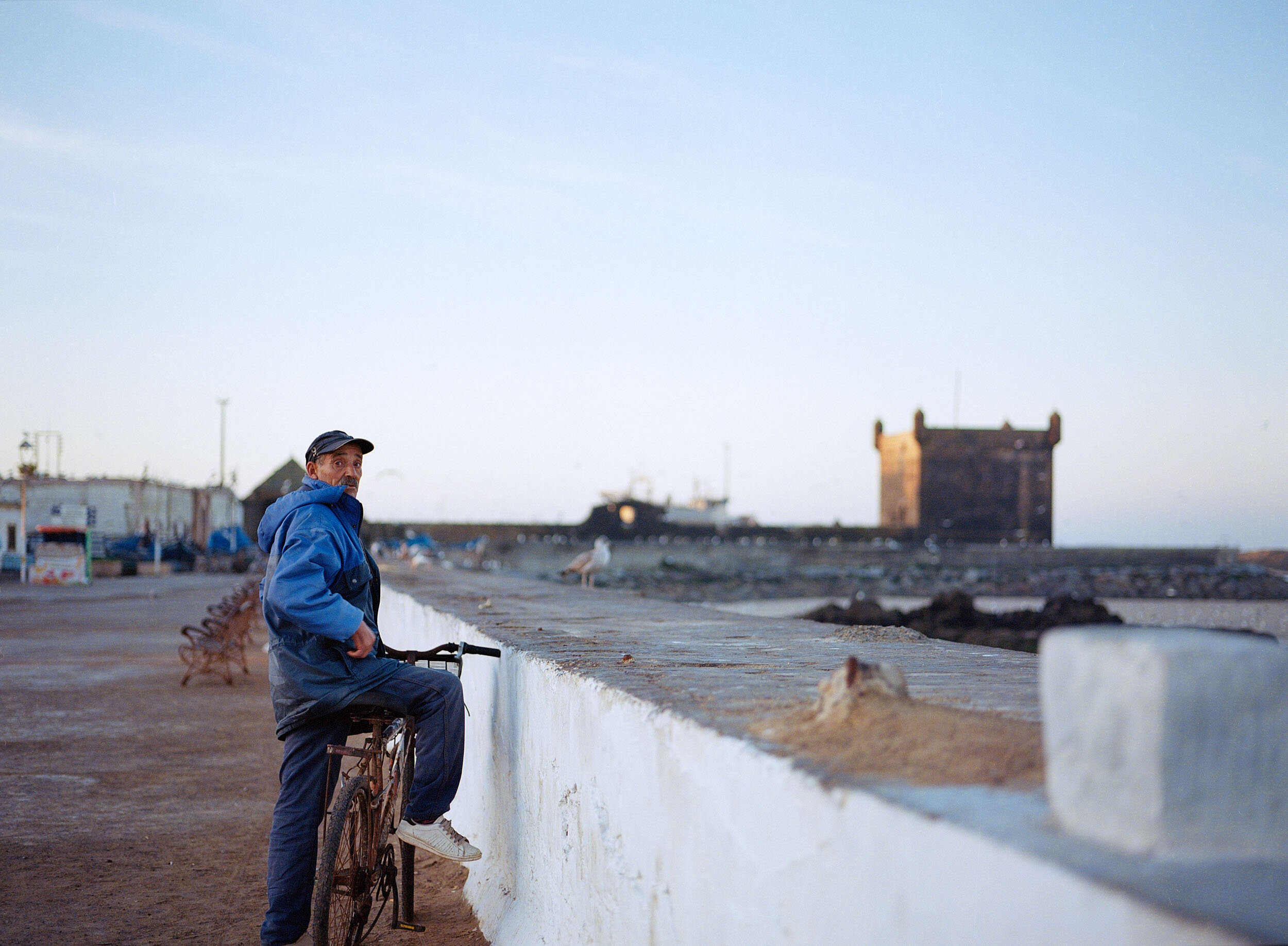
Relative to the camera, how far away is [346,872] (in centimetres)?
392

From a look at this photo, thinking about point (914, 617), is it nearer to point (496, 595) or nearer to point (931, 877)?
point (496, 595)

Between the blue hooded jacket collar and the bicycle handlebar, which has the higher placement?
the blue hooded jacket collar

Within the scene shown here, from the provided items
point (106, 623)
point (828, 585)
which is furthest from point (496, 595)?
point (828, 585)

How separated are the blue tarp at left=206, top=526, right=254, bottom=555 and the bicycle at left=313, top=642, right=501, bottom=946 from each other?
51.7m

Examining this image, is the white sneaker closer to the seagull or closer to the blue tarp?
the seagull

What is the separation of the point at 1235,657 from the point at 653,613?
20.7ft

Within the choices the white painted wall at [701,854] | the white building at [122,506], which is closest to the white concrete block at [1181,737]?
the white painted wall at [701,854]

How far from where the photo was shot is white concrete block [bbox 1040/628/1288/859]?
1408 millimetres

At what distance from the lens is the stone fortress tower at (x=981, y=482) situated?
79688 millimetres

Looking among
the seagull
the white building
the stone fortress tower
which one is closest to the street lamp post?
the white building

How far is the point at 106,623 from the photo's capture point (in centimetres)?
1955

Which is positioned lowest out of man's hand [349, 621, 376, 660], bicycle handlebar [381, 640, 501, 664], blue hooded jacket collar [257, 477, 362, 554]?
bicycle handlebar [381, 640, 501, 664]

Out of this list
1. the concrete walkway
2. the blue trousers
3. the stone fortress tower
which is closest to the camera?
the concrete walkway

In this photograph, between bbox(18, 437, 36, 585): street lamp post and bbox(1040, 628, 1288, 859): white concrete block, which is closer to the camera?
bbox(1040, 628, 1288, 859): white concrete block
